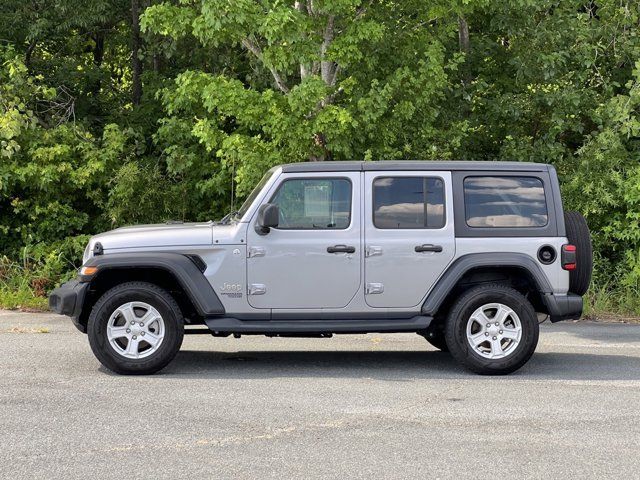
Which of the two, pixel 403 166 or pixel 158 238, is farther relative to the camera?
pixel 403 166

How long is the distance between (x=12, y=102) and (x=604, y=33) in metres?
9.68

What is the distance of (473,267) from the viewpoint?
9195mm

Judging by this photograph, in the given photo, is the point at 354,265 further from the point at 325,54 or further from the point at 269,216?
the point at 325,54

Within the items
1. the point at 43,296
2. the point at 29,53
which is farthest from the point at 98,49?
the point at 43,296

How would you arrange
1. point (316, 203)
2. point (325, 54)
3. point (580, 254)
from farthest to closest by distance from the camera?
point (325, 54)
point (580, 254)
point (316, 203)

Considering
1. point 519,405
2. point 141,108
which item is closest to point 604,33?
point 141,108

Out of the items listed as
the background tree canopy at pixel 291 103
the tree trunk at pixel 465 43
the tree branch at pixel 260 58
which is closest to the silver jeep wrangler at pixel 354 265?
the background tree canopy at pixel 291 103

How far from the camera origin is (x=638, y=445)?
265 inches

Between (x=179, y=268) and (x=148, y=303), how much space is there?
40 cm

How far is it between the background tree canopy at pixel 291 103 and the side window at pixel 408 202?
4.98m

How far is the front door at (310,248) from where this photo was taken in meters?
9.12

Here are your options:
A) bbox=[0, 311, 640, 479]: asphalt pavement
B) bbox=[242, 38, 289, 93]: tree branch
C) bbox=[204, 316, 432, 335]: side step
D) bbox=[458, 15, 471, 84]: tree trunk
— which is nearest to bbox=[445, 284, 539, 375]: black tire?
bbox=[0, 311, 640, 479]: asphalt pavement

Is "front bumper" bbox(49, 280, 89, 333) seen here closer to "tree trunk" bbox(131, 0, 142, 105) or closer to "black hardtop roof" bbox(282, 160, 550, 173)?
"black hardtop roof" bbox(282, 160, 550, 173)

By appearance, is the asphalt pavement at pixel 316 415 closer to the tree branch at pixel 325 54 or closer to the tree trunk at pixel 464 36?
the tree branch at pixel 325 54
